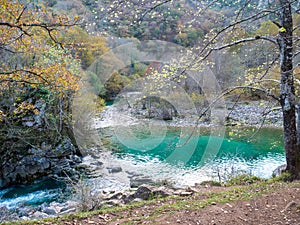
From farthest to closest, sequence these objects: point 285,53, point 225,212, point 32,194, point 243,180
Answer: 1. point 32,194
2. point 243,180
3. point 285,53
4. point 225,212

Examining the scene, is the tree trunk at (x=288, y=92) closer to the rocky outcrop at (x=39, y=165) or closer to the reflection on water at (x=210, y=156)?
the reflection on water at (x=210, y=156)

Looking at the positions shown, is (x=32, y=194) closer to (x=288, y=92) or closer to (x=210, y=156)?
(x=210, y=156)

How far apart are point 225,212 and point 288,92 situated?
2.89 m

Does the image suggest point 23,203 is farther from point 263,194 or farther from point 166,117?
point 166,117

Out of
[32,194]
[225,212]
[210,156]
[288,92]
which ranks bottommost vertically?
[210,156]

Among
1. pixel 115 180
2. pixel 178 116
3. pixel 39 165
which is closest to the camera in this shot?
pixel 115 180

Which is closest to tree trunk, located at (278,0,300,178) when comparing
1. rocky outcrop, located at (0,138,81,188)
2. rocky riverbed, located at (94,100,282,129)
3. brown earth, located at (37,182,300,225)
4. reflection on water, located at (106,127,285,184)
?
brown earth, located at (37,182,300,225)

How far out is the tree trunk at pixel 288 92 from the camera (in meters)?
5.25

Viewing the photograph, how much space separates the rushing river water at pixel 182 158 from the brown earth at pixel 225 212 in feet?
11.8

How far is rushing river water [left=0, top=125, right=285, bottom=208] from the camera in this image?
9.92 metres

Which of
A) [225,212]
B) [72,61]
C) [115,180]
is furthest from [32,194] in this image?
[225,212]

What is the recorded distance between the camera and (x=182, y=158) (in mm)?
13484

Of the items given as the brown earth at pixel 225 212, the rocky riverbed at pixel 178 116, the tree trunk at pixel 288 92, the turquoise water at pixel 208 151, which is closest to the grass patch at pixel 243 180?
the tree trunk at pixel 288 92

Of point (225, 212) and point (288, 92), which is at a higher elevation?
point (288, 92)
